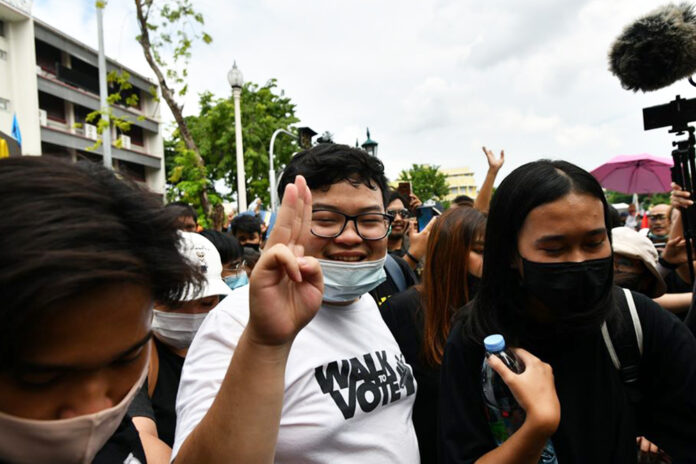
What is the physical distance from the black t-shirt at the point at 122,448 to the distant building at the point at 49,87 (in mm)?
17840

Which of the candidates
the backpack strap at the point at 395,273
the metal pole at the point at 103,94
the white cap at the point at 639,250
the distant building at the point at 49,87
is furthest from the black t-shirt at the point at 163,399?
the distant building at the point at 49,87

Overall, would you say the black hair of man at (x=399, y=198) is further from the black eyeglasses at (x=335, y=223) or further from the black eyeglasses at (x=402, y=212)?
the black eyeglasses at (x=335, y=223)

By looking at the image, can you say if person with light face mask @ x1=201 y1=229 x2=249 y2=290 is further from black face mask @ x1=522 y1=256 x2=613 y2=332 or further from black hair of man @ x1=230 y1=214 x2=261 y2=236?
black face mask @ x1=522 y1=256 x2=613 y2=332

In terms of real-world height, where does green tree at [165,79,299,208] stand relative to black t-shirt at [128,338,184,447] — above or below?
above

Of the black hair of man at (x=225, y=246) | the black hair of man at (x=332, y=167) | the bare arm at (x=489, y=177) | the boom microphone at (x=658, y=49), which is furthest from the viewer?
the bare arm at (x=489, y=177)

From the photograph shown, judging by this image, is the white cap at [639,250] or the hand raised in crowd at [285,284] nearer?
the hand raised in crowd at [285,284]

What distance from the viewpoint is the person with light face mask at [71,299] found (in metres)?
0.78

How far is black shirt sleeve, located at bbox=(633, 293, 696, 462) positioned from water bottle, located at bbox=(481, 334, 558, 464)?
452 mm

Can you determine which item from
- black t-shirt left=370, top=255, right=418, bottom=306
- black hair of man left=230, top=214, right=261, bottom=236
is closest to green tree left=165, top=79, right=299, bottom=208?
black hair of man left=230, top=214, right=261, bottom=236

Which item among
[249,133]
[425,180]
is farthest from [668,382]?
[425,180]

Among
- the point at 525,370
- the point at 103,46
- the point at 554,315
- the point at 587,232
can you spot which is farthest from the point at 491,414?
the point at 103,46

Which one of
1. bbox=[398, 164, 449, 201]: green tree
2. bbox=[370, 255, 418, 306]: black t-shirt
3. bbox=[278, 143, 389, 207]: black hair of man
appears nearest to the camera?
bbox=[278, 143, 389, 207]: black hair of man

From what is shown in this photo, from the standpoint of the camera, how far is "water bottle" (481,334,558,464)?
1474 millimetres

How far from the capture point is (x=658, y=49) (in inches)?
114
